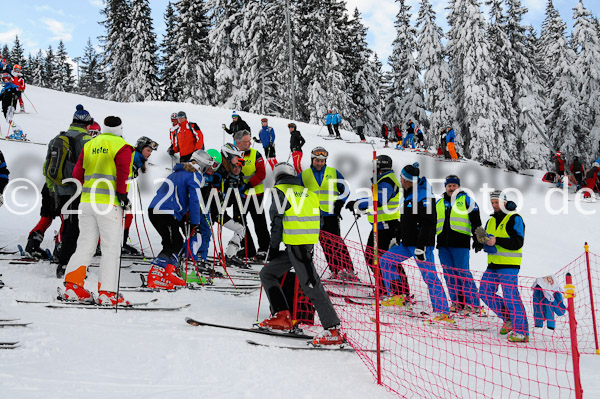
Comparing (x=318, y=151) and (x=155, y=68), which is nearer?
(x=318, y=151)

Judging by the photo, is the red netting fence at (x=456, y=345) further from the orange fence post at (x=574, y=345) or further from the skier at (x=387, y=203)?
the orange fence post at (x=574, y=345)

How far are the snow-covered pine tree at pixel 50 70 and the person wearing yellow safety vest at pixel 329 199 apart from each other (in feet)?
229

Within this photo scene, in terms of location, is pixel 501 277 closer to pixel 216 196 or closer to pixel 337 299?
pixel 337 299

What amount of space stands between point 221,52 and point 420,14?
15860 mm

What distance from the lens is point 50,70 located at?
74.4m

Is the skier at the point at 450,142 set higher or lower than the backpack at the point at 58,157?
higher

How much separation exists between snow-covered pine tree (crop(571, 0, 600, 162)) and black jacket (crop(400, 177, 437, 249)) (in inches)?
1176

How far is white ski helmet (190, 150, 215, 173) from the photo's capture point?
6.19 metres

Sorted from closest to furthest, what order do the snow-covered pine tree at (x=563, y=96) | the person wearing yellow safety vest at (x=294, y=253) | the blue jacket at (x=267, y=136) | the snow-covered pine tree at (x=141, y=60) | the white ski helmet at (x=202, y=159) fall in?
the person wearing yellow safety vest at (x=294, y=253), the white ski helmet at (x=202, y=159), the blue jacket at (x=267, y=136), the snow-covered pine tree at (x=563, y=96), the snow-covered pine tree at (x=141, y=60)

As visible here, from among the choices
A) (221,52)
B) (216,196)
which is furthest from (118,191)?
(221,52)

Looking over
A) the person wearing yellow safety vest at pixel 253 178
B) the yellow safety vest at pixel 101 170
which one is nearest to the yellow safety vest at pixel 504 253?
the person wearing yellow safety vest at pixel 253 178

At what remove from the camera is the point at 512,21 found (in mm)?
30969

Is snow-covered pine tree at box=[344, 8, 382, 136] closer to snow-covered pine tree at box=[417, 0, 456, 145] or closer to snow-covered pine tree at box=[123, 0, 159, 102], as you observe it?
snow-covered pine tree at box=[417, 0, 456, 145]

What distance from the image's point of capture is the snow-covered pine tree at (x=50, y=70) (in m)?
67.2
